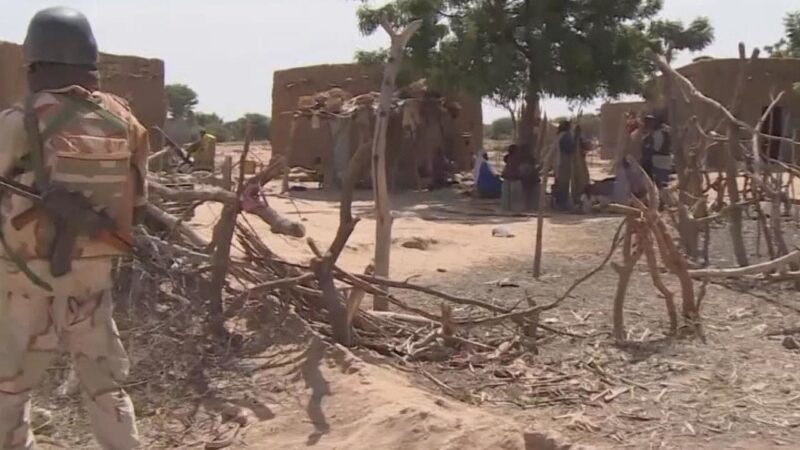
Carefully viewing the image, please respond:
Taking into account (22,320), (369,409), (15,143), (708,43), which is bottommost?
(369,409)

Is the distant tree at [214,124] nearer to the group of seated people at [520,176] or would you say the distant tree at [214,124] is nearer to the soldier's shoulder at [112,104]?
the group of seated people at [520,176]

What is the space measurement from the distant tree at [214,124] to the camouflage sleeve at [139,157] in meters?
33.1

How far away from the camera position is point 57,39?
3.04 m

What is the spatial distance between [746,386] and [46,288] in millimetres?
2615

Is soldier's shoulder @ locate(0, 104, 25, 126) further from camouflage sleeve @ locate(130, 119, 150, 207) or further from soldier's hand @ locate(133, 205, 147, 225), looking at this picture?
soldier's hand @ locate(133, 205, 147, 225)

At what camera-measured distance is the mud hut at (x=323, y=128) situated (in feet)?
56.6

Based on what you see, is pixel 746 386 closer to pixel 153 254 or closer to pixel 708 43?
pixel 153 254

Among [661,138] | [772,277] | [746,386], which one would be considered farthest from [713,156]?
[746,386]

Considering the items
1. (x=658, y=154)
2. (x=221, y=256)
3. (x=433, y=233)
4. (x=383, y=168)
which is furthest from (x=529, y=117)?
(x=221, y=256)

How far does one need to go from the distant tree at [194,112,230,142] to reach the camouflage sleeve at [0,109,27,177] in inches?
1311

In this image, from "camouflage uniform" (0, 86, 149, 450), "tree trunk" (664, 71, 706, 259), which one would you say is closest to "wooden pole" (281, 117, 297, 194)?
"tree trunk" (664, 71, 706, 259)

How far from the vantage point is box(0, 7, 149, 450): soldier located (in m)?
3.03

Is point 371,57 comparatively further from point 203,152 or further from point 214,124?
point 214,124

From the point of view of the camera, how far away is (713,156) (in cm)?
1596
